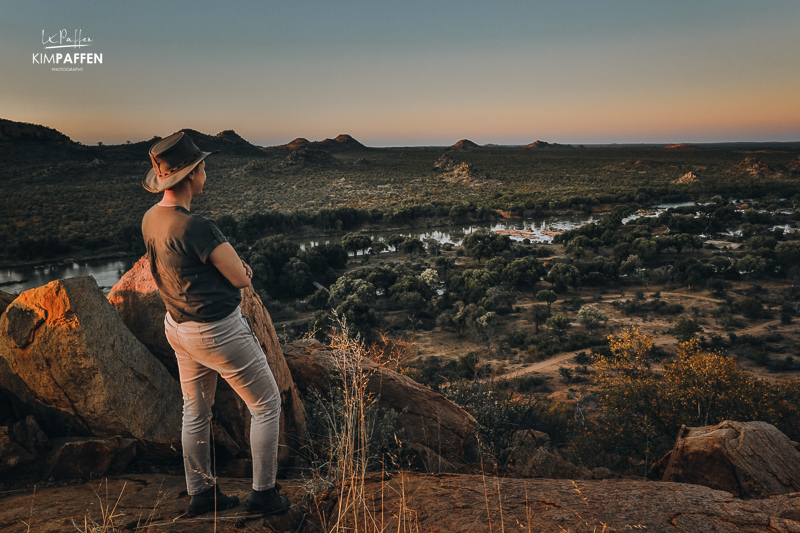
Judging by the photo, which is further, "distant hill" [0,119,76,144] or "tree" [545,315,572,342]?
"distant hill" [0,119,76,144]

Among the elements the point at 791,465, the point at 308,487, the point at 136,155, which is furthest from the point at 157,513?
the point at 136,155

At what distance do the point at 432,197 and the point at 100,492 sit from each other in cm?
6718

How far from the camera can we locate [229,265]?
2492mm

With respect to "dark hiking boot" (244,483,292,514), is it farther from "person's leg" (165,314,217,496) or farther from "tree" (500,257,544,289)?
"tree" (500,257,544,289)

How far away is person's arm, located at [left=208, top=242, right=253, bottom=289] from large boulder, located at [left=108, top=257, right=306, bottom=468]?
210 centimetres

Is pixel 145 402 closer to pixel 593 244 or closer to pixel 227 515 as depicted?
pixel 227 515

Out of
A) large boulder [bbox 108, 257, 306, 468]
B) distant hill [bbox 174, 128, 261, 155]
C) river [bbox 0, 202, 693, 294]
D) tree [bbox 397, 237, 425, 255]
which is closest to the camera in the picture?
large boulder [bbox 108, 257, 306, 468]

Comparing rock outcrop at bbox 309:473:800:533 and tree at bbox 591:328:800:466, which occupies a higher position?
rock outcrop at bbox 309:473:800:533

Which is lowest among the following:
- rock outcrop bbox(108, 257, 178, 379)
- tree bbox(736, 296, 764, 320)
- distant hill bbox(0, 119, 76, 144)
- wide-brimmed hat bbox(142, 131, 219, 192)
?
tree bbox(736, 296, 764, 320)

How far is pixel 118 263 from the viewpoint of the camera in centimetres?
3303

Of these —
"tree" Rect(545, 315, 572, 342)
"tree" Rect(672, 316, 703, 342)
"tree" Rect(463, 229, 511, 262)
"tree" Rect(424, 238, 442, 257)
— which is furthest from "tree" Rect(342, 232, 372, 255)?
"tree" Rect(672, 316, 703, 342)

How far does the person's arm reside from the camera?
96.6 inches

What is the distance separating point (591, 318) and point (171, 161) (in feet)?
68.1

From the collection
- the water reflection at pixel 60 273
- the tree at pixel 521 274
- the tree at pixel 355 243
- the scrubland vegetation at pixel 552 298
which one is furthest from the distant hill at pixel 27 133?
the tree at pixel 521 274
